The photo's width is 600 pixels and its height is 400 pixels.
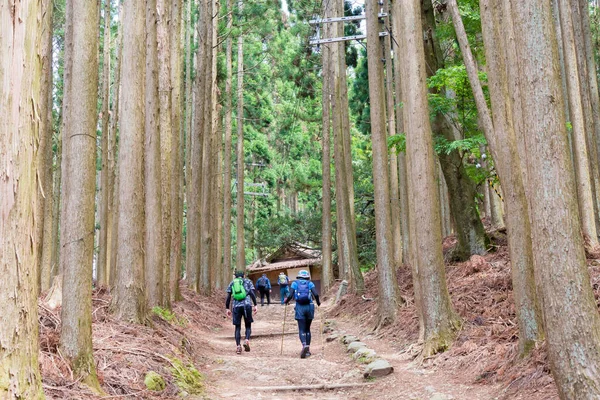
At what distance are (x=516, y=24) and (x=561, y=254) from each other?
2022 millimetres

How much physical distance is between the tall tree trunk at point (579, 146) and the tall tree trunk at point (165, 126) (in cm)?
888

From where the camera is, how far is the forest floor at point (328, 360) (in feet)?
20.9

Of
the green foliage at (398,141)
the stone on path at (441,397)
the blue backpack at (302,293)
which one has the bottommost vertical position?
the stone on path at (441,397)

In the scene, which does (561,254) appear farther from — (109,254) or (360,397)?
(109,254)

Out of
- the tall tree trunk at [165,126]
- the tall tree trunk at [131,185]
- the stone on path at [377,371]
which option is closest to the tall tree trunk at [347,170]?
the tall tree trunk at [165,126]

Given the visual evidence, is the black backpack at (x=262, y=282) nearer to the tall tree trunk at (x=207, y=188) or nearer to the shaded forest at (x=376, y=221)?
the shaded forest at (x=376, y=221)

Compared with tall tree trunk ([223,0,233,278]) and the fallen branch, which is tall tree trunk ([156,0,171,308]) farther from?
tall tree trunk ([223,0,233,278])

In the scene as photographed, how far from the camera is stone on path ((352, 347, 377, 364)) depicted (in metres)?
9.41

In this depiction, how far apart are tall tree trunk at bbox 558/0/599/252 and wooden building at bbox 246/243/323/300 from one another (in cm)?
2136

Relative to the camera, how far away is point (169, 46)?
13836mm

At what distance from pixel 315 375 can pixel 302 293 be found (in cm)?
260

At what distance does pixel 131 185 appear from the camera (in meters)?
9.30

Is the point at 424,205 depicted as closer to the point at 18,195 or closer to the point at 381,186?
the point at 381,186

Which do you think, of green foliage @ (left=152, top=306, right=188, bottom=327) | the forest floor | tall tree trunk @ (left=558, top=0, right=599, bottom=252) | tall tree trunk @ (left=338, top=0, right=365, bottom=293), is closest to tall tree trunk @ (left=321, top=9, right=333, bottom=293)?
tall tree trunk @ (left=338, top=0, right=365, bottom=293)
